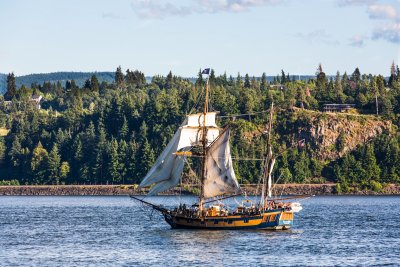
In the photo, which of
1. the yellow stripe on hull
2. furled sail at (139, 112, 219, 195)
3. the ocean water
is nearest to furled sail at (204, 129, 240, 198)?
furled sail at (139, 112, 219, 195)

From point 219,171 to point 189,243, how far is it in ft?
64.6

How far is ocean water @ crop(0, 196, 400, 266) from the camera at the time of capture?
8444cm

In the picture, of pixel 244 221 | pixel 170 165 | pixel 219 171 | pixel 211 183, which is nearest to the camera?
pixel 244 221

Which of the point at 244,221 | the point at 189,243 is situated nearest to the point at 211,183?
the point at 244,221

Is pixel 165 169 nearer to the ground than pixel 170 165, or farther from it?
nearer to the ground

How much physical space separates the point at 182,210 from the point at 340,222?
23383 millimetres

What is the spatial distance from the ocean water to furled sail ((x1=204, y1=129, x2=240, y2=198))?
23.3 ft

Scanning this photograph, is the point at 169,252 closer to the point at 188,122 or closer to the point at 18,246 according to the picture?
the point at 18,246

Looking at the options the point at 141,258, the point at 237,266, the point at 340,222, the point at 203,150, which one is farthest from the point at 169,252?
the point at 340,222

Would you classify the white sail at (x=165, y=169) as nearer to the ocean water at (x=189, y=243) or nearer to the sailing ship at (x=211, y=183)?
the sailing ship at (x=211, y=183)

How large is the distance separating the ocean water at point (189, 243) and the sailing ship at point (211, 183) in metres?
1.78

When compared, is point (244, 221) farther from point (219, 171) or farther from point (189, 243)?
point (189, 243)

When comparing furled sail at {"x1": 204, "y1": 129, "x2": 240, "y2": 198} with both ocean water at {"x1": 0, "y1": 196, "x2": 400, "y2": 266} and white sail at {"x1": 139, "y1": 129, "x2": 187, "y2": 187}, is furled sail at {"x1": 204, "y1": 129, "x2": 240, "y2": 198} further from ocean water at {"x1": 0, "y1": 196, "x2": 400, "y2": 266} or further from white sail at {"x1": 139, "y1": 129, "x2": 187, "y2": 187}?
ocean water at {"x1": 0, "y1": 196, "x2": 400, "y2": 266}

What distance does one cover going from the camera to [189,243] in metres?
97.2
